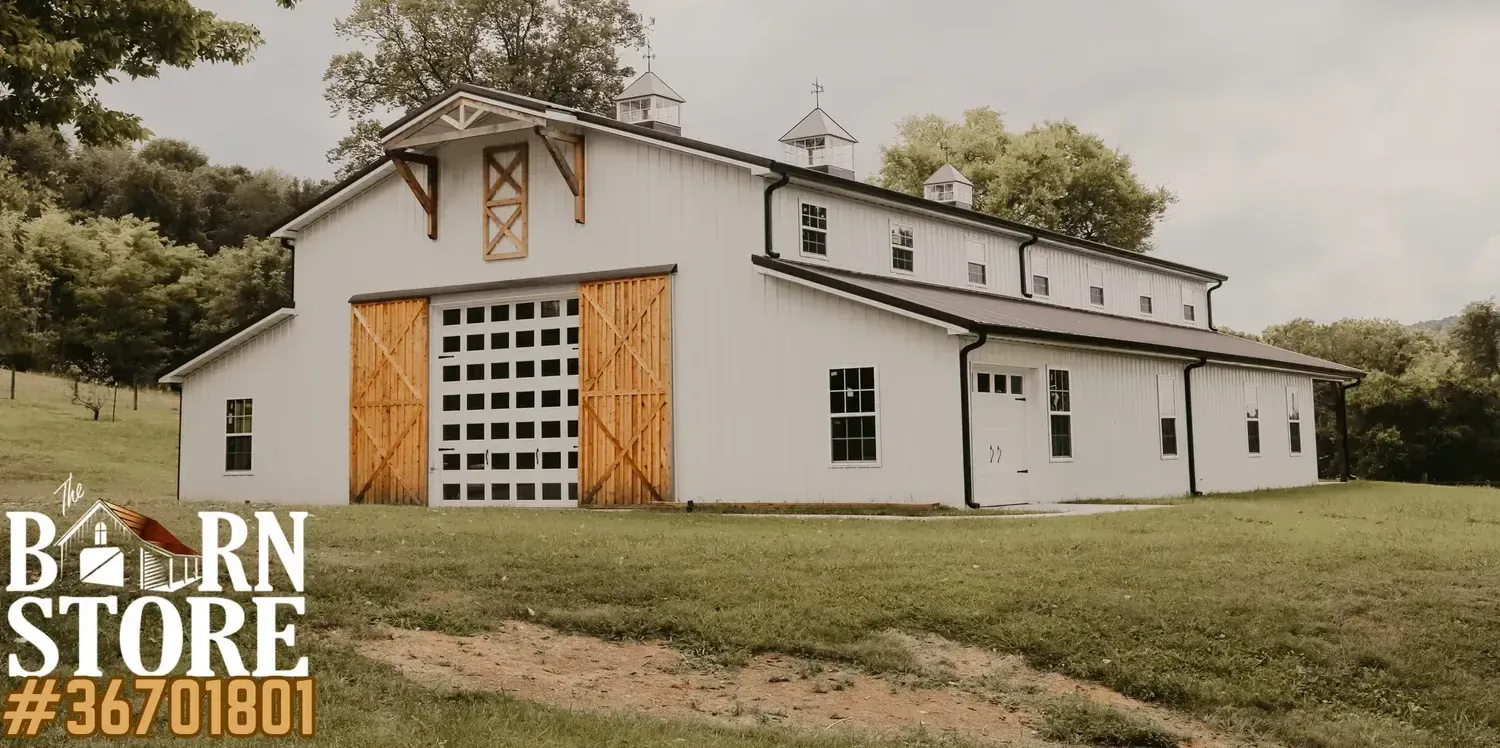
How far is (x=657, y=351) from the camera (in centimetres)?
2166

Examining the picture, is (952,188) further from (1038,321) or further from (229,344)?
(229,344)

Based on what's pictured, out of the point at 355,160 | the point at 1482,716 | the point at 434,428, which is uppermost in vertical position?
the point at 355,160

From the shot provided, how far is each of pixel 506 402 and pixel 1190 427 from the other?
1319cm

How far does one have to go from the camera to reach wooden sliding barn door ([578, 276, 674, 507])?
21516 millimetres

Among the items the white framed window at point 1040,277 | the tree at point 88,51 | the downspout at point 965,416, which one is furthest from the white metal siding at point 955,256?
the tree at point 88,51

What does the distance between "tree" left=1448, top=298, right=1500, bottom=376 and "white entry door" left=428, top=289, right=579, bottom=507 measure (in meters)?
46.0

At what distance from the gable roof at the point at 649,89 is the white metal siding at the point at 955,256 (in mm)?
4306

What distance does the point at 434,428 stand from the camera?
23641 mm

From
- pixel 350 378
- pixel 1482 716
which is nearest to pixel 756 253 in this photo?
pixel 350 378

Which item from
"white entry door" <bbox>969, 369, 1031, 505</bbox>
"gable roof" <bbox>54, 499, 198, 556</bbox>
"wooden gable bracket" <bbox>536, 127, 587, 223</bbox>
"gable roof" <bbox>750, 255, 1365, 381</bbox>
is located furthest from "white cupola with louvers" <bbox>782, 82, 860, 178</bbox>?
"gable roof" <bbox>54, 499, 198, 556</bbox>

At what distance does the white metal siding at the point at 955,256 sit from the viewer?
71.8 ft

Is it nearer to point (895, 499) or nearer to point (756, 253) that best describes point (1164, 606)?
point (895, 499)

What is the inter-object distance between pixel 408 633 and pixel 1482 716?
7.96 metres

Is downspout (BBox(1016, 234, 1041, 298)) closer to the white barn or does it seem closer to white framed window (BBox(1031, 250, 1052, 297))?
the white barn
